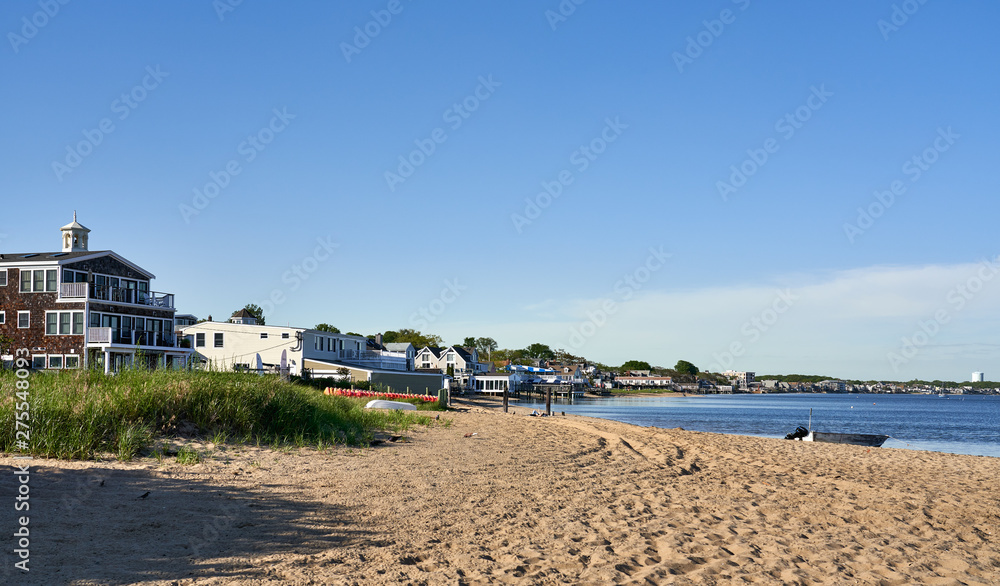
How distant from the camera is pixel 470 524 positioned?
8.31 meters

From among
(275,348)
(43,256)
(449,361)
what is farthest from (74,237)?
(449,361)

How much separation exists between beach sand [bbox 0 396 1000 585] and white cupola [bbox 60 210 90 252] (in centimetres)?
4328

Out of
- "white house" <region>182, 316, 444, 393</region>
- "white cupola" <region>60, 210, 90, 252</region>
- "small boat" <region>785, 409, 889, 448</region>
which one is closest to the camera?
"small boat" <region>785, 409, 889, 448</region>

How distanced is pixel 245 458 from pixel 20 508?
14.0 ft

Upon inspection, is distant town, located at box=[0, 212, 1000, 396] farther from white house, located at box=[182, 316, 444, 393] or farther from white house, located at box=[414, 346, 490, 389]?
white house, located at box=[414, 346, 490, 389]

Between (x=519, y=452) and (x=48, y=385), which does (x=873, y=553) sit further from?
(x=48, y=385)

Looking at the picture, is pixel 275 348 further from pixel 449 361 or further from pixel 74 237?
pixel 449 361

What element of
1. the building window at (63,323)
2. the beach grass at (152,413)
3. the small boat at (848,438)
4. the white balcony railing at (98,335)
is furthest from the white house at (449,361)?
the beach grass at (152,413)

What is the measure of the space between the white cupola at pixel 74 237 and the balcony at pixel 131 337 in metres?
7.71

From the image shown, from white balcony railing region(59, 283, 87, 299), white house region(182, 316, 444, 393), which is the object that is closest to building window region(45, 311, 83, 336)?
white balcony railing region(59, 283, 87, 299)

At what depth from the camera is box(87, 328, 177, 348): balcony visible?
41844mm

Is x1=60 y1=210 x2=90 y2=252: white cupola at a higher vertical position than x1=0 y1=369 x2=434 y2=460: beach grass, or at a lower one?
higher

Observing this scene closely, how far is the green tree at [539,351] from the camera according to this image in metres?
186

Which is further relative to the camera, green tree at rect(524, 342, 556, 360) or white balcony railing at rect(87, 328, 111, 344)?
green tree at rect(524, 342, 556, 360)
